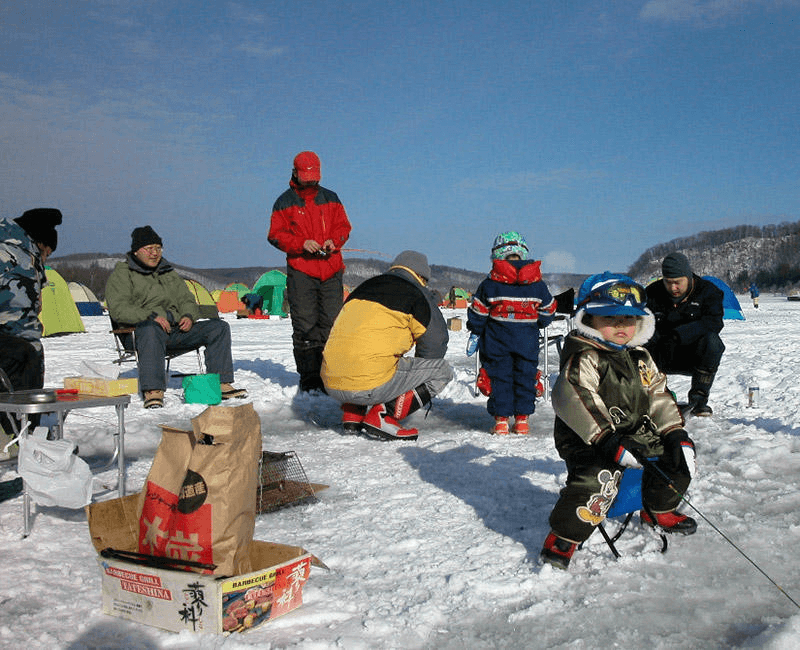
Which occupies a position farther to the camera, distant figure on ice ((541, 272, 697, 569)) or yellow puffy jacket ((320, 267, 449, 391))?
yellow puffy jacket ((320, 267, 449, 391))

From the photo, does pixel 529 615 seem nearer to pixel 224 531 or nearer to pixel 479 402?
pixel 224 531

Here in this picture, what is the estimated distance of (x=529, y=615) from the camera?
250cm

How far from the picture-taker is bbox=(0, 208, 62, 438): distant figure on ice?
14.5 feet

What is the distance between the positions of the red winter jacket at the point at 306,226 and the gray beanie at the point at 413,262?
5.13ft

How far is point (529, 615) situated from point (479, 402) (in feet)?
16.1

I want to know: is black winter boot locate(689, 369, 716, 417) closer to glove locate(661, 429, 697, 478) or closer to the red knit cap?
glove locate(661, 429, 697, 478)

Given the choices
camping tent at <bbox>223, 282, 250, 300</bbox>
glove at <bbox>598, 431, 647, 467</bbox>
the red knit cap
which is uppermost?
the red knit cap

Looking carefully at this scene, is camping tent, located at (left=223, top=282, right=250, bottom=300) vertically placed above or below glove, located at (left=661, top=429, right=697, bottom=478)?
above

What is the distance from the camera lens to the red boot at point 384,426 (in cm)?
543

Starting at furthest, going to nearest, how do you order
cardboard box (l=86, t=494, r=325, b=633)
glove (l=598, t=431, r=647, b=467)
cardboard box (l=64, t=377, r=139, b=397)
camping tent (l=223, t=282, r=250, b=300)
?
camping tent (l=223, t=282, r=250, b=300) → cardboard box (l=64, t=377, r=139, b=397) → glove (l=598, t=431, r=647, b=467) → cardboard box (l=86, t=494, r=325, b=633)

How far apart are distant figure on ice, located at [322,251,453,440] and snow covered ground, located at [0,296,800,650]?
31cm

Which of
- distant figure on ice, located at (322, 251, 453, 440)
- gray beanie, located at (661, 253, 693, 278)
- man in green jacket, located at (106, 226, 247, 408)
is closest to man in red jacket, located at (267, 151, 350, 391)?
man in green jacket, located at (106, 226, 247, 408)

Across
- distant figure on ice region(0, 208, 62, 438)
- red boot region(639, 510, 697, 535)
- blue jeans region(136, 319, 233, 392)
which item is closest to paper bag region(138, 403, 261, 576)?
red boot region(639, 510, 697, 535)

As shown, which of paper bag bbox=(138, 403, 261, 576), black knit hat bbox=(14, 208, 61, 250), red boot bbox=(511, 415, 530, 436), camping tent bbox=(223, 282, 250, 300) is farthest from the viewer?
camping tent bbox=(223, 282, 250, 300)
